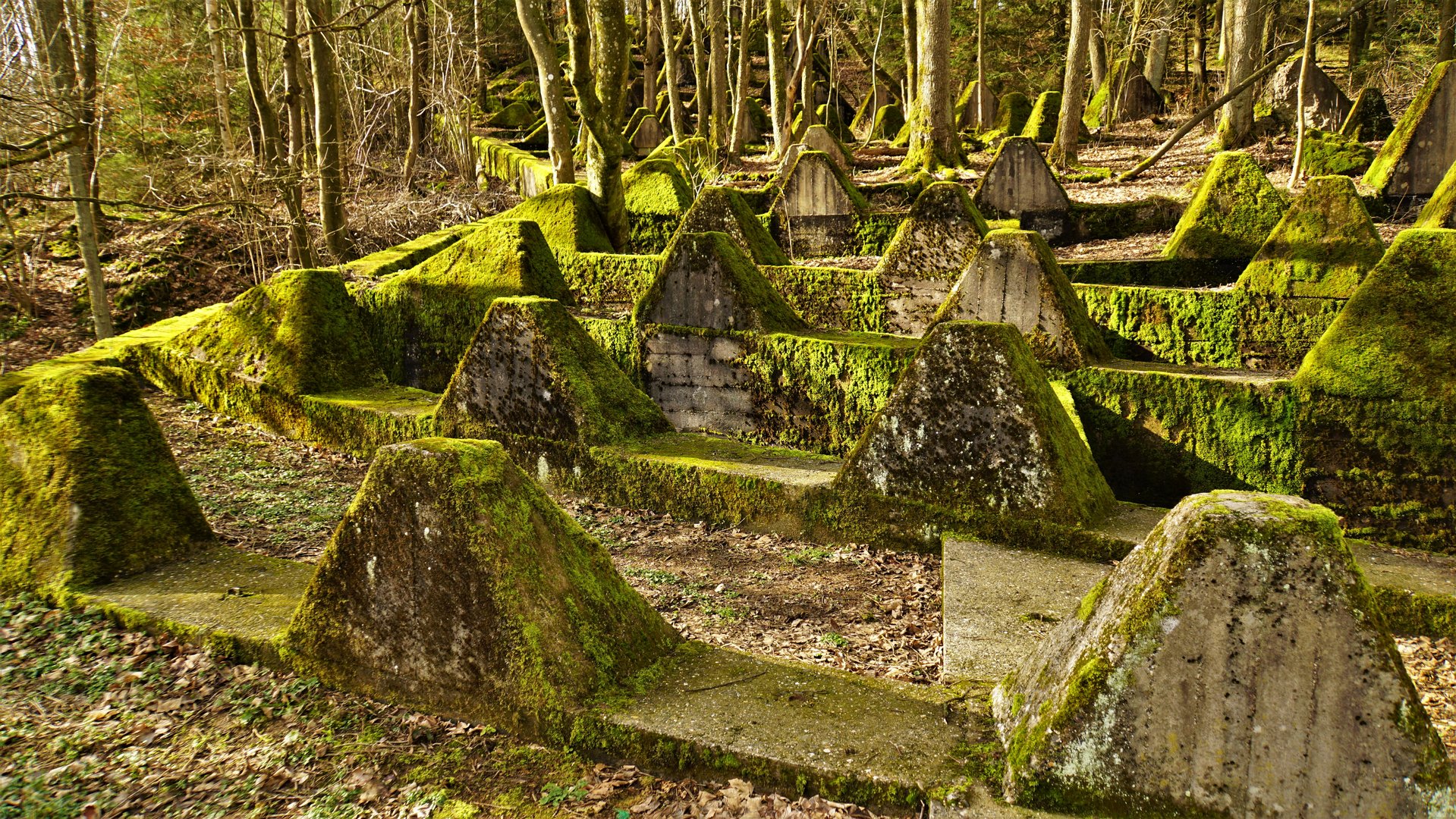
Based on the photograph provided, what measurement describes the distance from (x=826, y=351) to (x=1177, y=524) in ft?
15.0

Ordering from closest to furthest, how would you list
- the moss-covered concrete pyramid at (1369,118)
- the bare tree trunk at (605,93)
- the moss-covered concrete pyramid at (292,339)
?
the moss-covered concrete pyramid at (292,339)
the bare tree trunk at (605,93)
the moss-covered concrete pyramid at (1369,118)

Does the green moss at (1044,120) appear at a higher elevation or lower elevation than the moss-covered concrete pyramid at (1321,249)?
higher

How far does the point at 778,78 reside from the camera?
63.4ft

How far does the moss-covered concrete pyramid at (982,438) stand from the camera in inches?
207

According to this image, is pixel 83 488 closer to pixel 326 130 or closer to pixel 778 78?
pixel 326 130

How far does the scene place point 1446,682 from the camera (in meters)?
4.29

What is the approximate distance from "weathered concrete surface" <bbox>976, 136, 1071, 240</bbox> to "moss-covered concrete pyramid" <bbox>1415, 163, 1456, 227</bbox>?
14.6ft

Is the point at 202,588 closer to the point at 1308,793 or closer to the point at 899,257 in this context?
the point at 1308,793

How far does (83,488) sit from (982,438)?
4799 mm

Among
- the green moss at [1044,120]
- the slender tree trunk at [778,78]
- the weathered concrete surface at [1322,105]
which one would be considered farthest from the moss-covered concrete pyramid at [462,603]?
the green moss at [1044,120]

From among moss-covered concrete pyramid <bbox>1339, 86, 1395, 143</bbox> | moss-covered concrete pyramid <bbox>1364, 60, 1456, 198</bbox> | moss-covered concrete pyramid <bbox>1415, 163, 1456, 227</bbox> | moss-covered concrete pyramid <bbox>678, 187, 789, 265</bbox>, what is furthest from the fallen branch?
moss-covered concrete pyramid <bbox>678, 187, 789, 265</bbox>

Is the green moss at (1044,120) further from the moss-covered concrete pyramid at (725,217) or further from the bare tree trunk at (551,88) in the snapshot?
the moss-covered concrete pyramid at (725,217)

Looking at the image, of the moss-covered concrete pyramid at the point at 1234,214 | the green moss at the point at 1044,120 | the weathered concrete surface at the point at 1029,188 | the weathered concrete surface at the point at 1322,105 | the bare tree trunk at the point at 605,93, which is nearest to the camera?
the moss-covered concrete pyramid at the point at 1234,214

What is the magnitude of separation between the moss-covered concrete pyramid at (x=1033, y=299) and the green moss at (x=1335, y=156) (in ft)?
30.4
